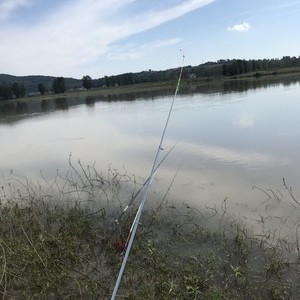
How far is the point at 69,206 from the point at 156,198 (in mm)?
1740

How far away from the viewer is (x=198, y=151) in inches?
506

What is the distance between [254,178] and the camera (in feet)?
30.6

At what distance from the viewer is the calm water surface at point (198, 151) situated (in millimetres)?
8922

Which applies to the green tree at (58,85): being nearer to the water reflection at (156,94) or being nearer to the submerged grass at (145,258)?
the water reflection at (156,94)

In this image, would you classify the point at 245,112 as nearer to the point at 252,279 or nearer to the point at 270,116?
the point at 270,116

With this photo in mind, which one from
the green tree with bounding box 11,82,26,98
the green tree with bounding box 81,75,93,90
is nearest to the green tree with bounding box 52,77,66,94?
the green tree with bounding box 81,75,93,90

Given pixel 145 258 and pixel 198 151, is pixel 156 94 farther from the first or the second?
pixel 145 258

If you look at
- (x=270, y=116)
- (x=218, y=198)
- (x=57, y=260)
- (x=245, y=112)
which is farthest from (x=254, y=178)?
(x=245, y=112)

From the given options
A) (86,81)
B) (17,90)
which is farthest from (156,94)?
(86,81)

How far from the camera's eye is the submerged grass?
15.6 feet

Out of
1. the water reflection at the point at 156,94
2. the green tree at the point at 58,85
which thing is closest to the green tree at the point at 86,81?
the green tree at the point at 58,85

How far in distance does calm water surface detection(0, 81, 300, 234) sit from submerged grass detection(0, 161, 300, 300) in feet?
4.19

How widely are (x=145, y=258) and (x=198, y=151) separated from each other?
763 centimetres

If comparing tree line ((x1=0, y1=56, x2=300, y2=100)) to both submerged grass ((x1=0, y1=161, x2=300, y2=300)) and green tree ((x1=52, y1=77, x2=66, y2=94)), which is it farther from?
submerged grass ((x1=0, y1=161, x2=300, y2=300))
